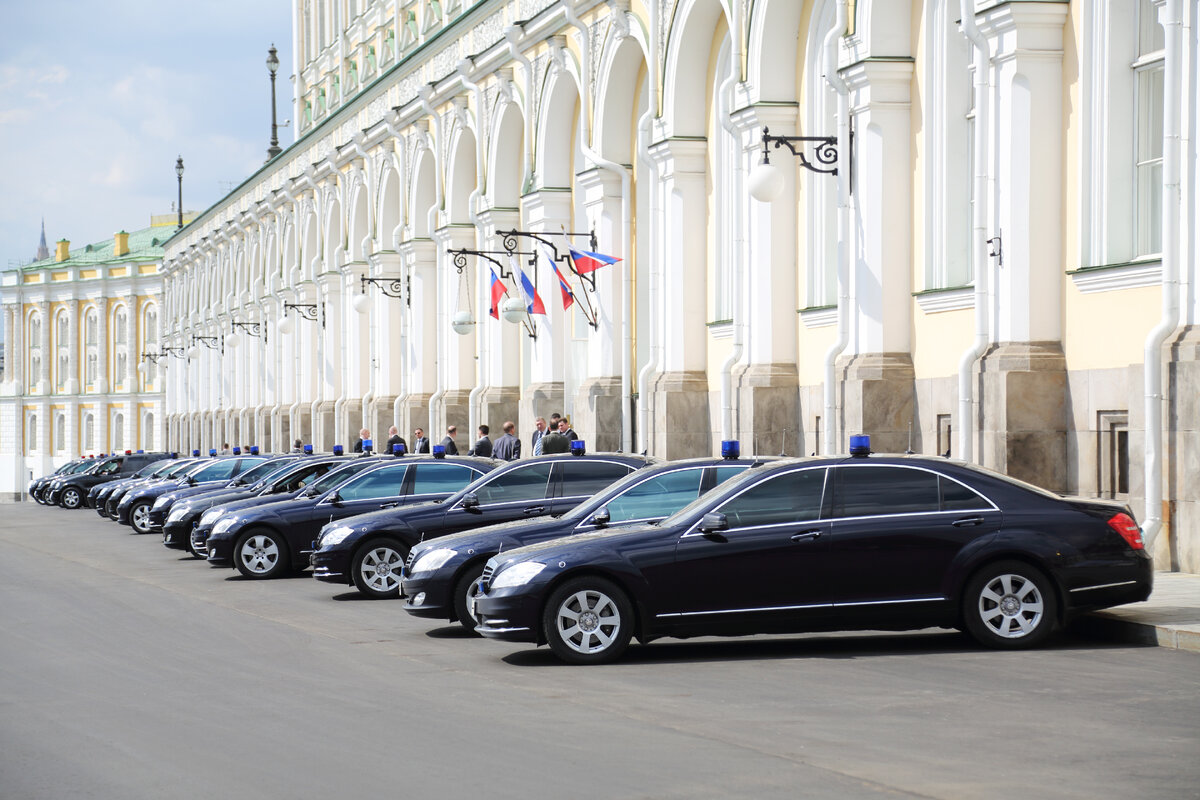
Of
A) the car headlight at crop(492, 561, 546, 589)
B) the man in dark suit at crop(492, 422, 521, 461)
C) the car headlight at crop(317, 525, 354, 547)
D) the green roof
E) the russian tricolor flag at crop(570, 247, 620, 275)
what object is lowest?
the car headlight at crop(317, 525, 354, 547)

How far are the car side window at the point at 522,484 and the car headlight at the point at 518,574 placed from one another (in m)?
4.21

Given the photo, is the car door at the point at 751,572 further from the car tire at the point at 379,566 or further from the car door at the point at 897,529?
the car tire at the point at 379,566

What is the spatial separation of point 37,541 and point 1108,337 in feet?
70.3

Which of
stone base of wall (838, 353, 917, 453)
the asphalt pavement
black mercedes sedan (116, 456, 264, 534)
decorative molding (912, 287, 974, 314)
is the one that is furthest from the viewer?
black mercedes sedan (116, 456, 264, 534)

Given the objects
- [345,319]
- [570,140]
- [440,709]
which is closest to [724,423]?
[570,140]

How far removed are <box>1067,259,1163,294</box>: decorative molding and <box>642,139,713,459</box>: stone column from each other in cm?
1019

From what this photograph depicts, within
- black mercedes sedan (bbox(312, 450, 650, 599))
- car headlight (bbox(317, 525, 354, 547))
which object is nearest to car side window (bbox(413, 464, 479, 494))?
black mercedes sedan (bbox(312, 450, 650, 599))

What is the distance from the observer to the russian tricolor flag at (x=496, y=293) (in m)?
33.7

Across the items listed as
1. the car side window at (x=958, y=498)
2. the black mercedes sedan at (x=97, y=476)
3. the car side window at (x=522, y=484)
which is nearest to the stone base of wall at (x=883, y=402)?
the car side window at (x=522, y=484)

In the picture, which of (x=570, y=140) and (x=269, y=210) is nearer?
(x=570, y=140)

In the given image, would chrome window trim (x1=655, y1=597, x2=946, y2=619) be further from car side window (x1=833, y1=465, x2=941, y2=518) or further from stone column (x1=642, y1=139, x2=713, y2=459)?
stone column (x1=642, y1=139, x2=713, y2=459)

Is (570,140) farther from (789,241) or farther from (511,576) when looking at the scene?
(511,576)

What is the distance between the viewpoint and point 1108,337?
17844 mm

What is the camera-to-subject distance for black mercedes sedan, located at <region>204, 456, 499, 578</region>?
19859 millimetres
